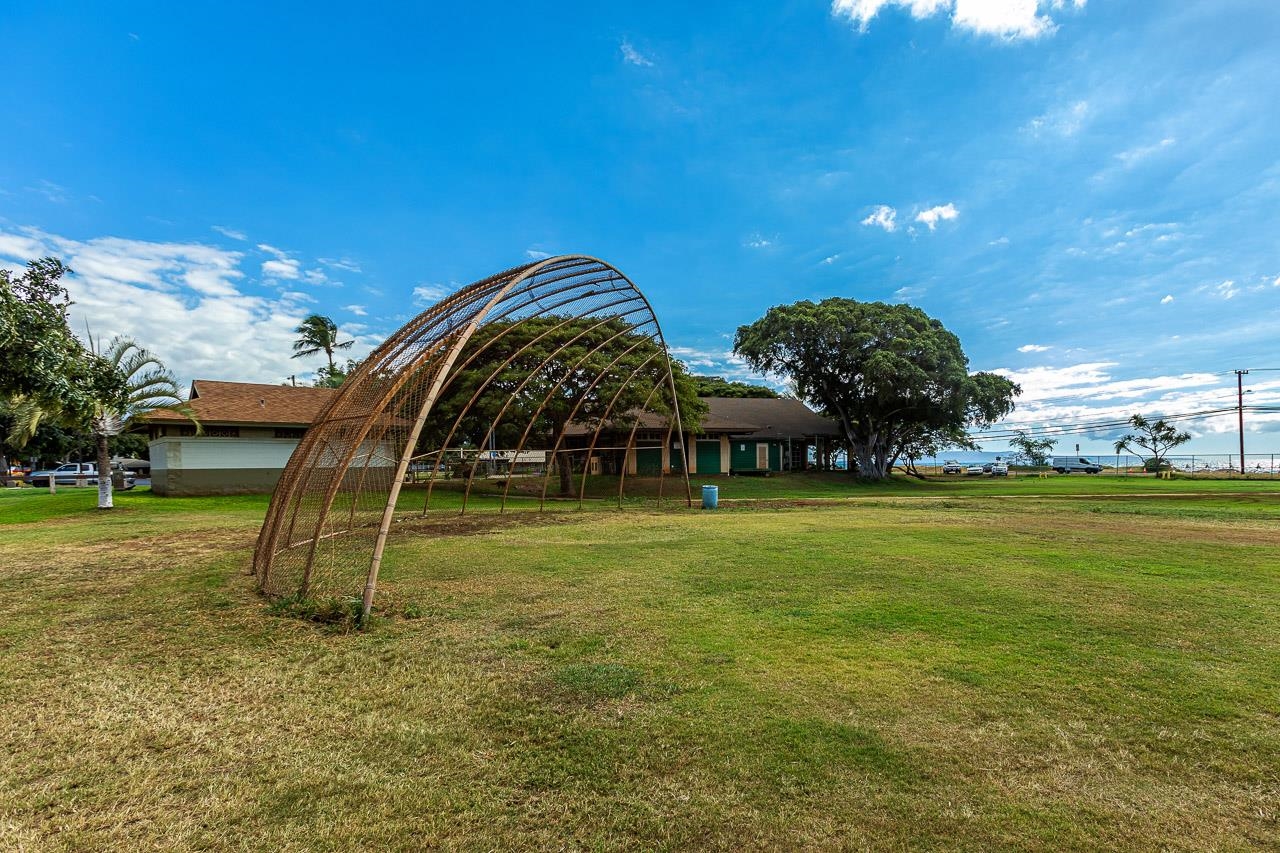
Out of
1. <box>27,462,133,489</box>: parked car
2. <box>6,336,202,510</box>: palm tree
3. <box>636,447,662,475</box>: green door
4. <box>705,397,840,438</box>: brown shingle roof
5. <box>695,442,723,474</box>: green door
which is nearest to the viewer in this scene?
<box>6,336,202,510</box>: palm tree

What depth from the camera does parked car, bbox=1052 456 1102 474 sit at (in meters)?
51.2

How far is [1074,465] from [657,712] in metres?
62.7

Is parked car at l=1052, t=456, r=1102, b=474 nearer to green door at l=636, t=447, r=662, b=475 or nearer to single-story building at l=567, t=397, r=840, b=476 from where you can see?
single-story building at l=567, t=397, r=840, b=476

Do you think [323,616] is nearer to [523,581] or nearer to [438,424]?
[523,581]

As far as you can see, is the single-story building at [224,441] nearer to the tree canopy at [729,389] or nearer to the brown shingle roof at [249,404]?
the brown shingle roof at [249,404]

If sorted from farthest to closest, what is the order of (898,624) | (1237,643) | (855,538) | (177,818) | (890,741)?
(855,538) → (898,624) → (1237,643) → (890,741) → (177,818)

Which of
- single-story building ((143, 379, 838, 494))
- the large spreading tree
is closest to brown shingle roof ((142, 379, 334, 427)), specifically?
single-story building ((143, 379, 838, 494))

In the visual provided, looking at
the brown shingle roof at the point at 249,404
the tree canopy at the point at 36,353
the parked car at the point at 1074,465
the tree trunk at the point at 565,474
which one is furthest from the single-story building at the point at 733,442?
the parked car at the point at 1074,465

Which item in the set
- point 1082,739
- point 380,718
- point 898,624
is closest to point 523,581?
point 380,718

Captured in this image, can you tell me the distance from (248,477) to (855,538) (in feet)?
72.1

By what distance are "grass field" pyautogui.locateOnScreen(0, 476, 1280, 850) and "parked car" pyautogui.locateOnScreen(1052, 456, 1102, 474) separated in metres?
53.1

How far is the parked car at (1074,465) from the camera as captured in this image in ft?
168

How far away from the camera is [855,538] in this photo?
35.0 ft

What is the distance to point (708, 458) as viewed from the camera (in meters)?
31.8
